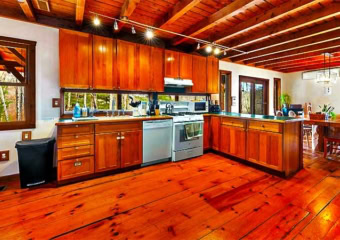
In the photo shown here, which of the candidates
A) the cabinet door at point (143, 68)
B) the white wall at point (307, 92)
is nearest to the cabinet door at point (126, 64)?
the cabinet door at point (143, 68)

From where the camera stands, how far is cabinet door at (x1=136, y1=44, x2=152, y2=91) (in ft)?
11.6

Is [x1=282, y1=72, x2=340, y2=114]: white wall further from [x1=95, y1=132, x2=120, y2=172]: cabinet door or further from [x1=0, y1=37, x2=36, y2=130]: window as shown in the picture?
[x1=0, y1=37, x2=36, y2=130]: window

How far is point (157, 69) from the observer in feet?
12.4

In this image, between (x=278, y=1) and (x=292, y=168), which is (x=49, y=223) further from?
(x=278, y=1)

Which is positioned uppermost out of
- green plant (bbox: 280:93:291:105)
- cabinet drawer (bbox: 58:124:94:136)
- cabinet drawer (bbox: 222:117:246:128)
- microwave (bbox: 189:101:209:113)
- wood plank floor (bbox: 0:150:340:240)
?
green plant (bbox: 280:93:291:105)

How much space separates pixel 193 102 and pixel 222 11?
206 cm

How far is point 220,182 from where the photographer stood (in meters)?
2.71

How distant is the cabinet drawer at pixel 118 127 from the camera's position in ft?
9.31

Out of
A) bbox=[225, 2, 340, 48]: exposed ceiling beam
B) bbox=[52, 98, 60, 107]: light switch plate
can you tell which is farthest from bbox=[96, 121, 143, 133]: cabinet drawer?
bbox=[225, 2, 340, 48]: exposed ceiling beam

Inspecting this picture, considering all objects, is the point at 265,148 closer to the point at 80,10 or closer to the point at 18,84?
the point at 80,10

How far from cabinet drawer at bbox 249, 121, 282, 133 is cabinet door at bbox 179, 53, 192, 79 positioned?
1.75 meters

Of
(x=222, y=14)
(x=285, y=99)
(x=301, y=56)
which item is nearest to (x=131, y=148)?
(x=222, y=14)

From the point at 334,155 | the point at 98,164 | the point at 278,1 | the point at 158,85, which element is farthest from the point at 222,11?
the point at 334,155

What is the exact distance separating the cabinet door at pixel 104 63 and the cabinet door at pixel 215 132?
2.29 m
